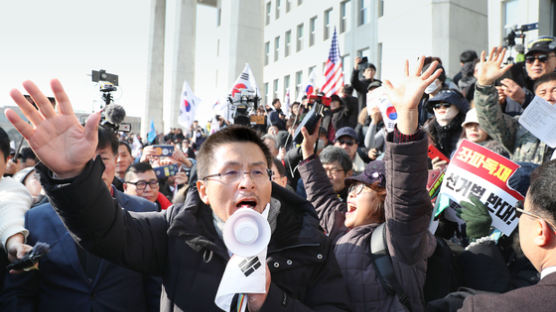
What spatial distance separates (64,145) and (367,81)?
317 inches

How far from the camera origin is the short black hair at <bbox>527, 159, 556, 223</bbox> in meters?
1.76

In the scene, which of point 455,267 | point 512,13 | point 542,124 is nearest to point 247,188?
point 455,267

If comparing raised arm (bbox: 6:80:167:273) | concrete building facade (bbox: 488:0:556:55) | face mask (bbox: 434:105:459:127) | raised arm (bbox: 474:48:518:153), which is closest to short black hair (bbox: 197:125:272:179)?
raised arm (bbox: 6:80:167:273)

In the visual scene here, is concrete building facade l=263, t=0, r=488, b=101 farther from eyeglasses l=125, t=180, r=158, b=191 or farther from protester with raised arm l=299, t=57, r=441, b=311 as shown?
protester with raised arm l=299, t=57, r=441, b=311

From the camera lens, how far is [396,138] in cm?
208

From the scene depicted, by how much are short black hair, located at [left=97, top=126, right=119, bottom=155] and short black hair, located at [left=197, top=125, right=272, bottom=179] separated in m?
1.27

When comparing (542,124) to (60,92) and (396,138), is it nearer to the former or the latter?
(396,138)

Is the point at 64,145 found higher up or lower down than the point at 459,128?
lower down

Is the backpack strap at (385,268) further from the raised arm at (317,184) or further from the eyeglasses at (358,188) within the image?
the raised arm at (317,184)

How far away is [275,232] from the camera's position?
202cm

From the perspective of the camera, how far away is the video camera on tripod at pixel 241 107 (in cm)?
344

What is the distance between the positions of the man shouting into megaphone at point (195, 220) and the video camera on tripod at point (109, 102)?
4.73 feet

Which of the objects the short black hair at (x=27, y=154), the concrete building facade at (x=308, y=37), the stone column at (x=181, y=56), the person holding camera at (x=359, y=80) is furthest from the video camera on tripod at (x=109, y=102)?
the stone column at (x=181, y=56)

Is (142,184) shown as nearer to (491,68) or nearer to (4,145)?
(4,145)
